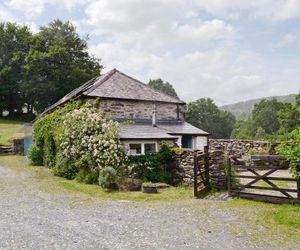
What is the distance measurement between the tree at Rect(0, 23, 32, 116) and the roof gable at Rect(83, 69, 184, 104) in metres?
33.6

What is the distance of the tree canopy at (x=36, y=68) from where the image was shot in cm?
5428

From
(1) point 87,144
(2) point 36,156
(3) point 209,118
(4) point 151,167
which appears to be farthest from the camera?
(3) point 209,118

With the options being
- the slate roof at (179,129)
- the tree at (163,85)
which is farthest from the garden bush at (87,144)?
the tree at (163,85)

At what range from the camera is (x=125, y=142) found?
18453 millimetres

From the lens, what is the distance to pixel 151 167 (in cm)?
1783

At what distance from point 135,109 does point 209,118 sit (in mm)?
51027

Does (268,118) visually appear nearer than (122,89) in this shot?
No

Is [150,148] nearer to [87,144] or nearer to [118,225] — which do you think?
[87,144]

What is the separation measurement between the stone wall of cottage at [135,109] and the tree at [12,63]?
3588cm

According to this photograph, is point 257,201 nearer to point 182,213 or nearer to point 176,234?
point 182,213

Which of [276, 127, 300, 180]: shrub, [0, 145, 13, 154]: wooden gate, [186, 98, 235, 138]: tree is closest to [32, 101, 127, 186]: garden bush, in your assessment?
[276, 127, 300, 180]: shrub

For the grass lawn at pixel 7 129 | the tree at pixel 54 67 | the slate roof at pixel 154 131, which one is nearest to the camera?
the slate roof at pixel 154 131

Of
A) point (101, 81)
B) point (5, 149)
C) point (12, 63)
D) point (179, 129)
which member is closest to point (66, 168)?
point (101, 81)

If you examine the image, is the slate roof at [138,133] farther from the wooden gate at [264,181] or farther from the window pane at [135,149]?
the wooden gate at [264,181]
